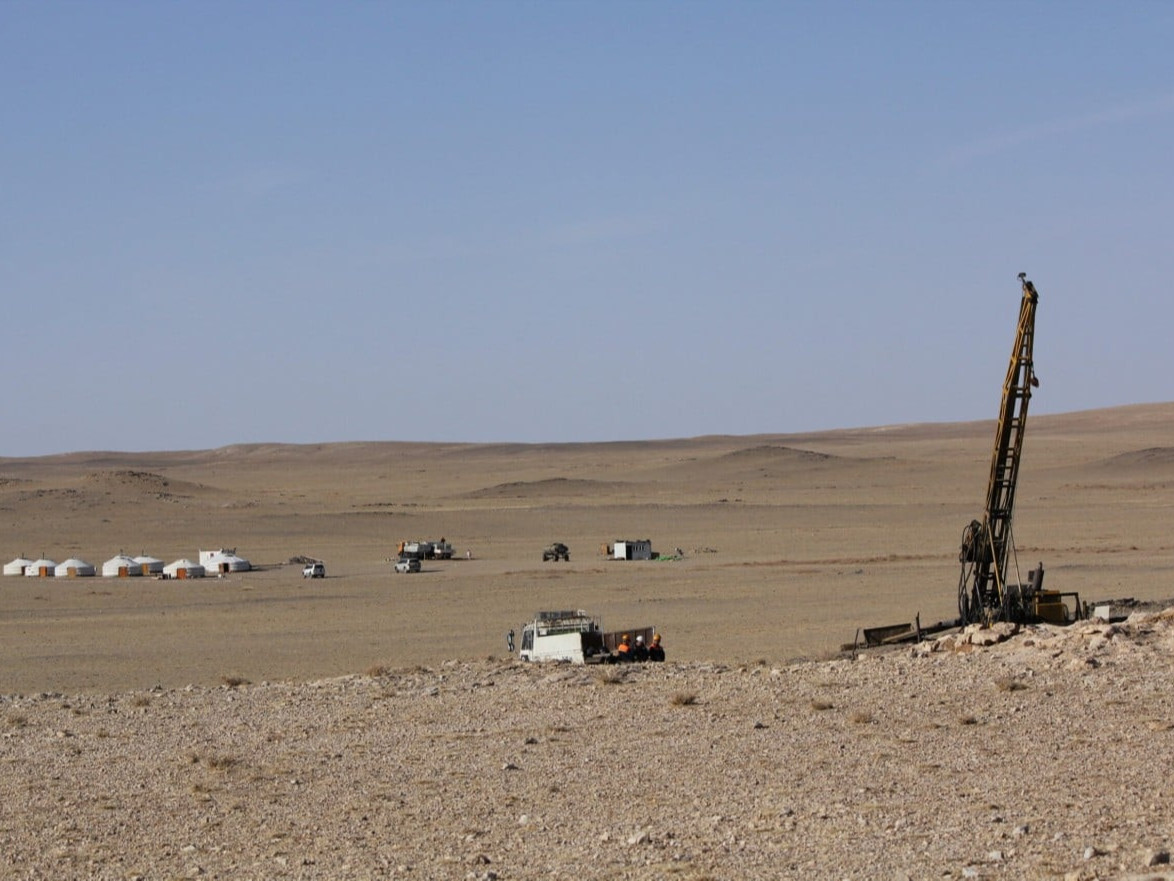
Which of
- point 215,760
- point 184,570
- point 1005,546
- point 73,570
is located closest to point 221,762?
point 215,760

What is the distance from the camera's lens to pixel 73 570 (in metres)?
70.4

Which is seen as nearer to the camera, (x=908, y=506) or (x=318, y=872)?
(x=318, y=872)

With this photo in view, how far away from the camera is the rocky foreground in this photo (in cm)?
1284

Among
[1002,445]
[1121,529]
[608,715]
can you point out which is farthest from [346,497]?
[608,715]

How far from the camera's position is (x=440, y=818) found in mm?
14656

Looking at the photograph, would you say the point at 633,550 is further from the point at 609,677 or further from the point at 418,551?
the point at 609,677

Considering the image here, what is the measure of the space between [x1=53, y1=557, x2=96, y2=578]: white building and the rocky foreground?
158 feet

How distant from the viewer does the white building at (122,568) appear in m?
70.8

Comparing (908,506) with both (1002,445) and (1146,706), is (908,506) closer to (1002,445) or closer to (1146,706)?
(1002,445)

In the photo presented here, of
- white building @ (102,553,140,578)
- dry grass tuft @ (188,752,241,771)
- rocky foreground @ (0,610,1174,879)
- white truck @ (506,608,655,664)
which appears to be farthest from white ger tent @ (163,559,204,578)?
dry grass tuft @ (188,752,241,771)

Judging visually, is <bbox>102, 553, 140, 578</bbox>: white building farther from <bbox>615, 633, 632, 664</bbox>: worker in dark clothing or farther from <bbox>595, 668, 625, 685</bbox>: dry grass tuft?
<bbox>595, 668, 625, 685</bbox>: dry grass tuft

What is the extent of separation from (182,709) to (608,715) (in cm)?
634

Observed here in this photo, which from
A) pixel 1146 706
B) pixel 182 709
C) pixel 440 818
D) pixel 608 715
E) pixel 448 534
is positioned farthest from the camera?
pixel 448 534

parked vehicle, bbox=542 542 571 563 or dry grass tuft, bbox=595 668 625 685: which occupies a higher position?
dry grass tuft, bbox=595 668 625 685
